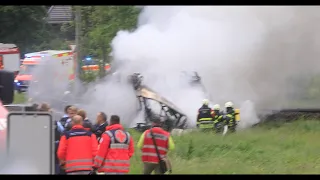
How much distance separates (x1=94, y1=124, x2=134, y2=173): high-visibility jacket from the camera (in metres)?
6.96

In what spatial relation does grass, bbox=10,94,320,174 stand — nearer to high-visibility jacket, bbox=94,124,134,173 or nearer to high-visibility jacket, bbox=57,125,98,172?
high-visibility jacket, bbox=94,124,134,173

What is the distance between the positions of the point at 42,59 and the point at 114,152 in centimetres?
1155

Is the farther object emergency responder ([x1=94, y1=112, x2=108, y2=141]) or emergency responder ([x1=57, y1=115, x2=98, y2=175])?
emergency responder ([x1=94, y1=112, x2=108, y2=141])

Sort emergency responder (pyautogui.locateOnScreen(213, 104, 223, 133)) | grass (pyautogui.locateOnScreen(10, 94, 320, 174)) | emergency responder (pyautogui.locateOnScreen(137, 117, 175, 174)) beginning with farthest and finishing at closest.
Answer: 1. emergency responder (pyautogui.locateOnScreen(213, 104, 223, 133))
2. grass (pyautogui.locateOnScreen(10, 94, 320, 174))
3. emergency responder (pyautogui.locateOnScreen(137, 117, 175, 174))

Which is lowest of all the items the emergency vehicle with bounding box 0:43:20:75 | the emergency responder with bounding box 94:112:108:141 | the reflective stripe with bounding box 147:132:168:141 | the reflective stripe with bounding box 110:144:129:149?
the reflective stripe with bounding box 110:144:129:149

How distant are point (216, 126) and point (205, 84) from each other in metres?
2.33

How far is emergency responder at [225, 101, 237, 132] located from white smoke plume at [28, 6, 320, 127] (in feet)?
1.01

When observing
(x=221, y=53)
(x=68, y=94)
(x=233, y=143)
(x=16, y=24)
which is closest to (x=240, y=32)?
(x=221, y=53)

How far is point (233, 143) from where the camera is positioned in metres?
11.9

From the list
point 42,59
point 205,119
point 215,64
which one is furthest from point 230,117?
point 42,59

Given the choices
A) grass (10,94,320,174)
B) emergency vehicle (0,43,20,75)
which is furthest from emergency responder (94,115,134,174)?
emergency vehicle (0,43,20,75)

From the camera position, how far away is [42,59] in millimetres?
18219
